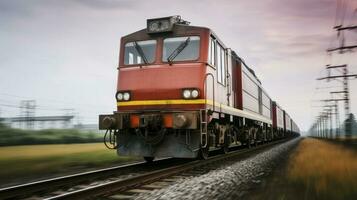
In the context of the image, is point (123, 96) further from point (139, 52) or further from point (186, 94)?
point (186, 94)

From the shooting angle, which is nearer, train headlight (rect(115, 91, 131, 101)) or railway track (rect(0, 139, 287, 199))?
railway track (rect(0, 139, 287, 199))

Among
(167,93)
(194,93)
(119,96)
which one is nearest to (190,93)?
(194,93)

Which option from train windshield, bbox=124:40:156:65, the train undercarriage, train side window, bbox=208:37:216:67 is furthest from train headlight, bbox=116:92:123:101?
train side window, bbox=208:37:216:67

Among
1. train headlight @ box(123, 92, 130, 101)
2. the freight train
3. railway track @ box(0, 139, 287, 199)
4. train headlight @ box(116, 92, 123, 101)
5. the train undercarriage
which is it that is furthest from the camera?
train headlight @ box(116, 92, 123, 101)

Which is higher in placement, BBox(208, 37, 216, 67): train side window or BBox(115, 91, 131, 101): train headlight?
BBox(208, 37, 216, 67): train side window

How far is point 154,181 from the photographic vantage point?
8.26m

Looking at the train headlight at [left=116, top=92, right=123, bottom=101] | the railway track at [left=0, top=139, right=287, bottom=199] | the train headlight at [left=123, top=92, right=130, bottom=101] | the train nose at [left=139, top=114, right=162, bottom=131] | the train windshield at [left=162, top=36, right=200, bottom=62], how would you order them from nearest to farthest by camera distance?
1. the railway track at [left=0, top=139, right=287, bottom=199]
2. the train nose at [left=139, top=114, right=162, bottom=131]
3. the train windshield at [left=162, top=36, right=200, bottom=62]
4. the train headlight at [left=123, top=92, right=130, bottom=101]
5. the train headlight at [left=116, top=92, right=123, bottom=101]

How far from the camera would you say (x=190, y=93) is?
35.0 feet

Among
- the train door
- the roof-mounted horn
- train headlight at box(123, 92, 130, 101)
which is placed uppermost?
the roof-mounted horn

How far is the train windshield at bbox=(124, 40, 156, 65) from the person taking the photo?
1149 centimetres

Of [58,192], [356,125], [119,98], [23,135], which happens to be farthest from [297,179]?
[356,125]

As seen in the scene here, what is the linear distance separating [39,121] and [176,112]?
209ft

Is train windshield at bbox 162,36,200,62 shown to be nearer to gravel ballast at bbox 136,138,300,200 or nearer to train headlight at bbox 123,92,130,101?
train headlight at bbox 123,92,130,101

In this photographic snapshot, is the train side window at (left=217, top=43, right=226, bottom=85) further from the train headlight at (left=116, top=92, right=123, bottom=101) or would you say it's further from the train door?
the train headlight at (left=116, top=92, right=123, bottom=101)
